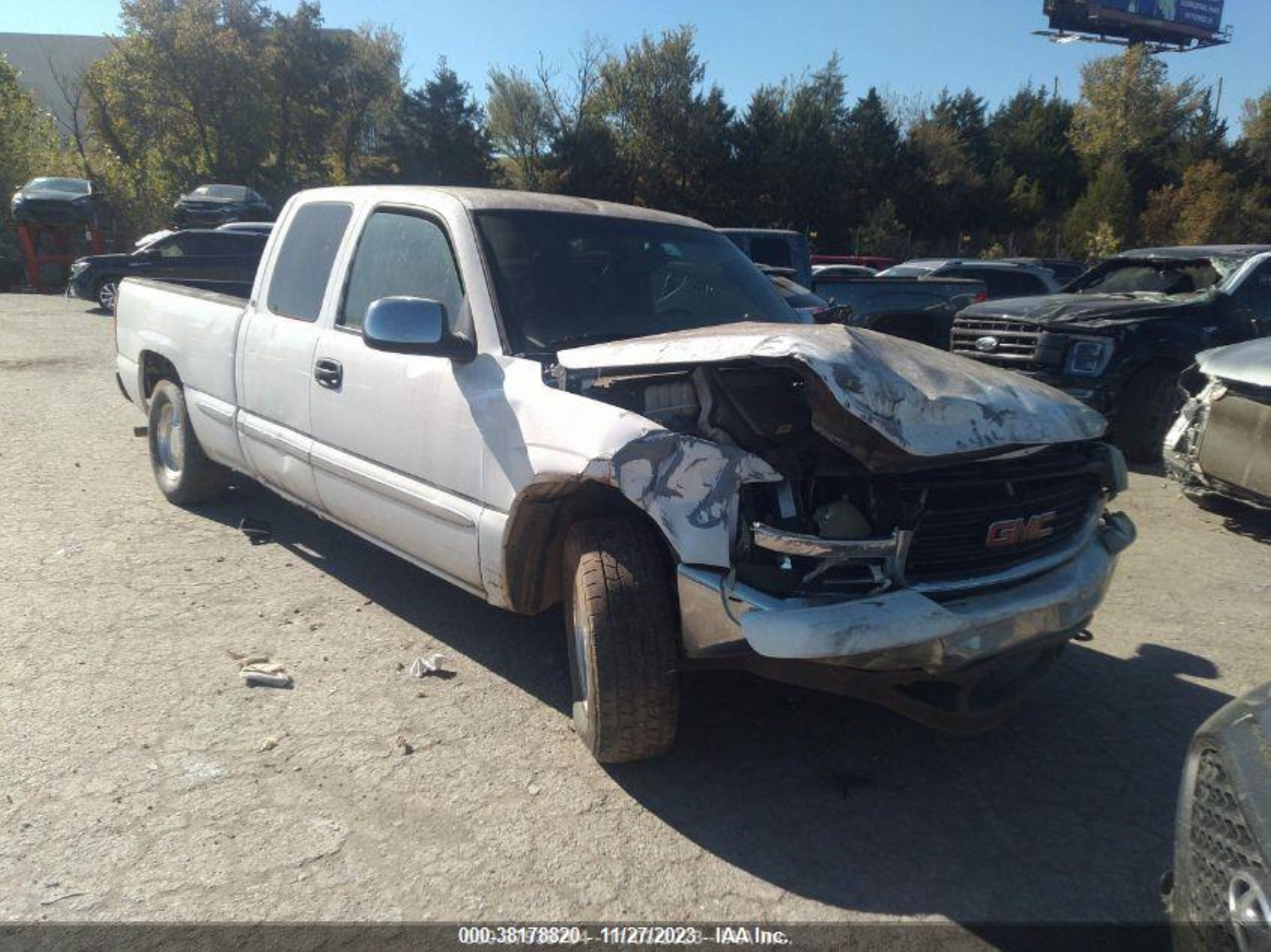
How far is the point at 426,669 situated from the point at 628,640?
4.32 ft

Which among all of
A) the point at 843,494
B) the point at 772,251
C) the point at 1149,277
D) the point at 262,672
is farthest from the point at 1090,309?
the point at 262,672

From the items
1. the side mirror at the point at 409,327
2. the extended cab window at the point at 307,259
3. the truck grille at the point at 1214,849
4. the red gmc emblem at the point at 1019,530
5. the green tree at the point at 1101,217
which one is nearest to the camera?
the truck grille at the point at 1214,849

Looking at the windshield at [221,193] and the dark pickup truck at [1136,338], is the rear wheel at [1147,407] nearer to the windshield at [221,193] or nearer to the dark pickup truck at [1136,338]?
the dark pickup truck at [1136,338]

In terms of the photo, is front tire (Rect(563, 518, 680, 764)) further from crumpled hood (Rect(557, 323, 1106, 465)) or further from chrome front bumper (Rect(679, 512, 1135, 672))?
crumpled hood (Rect(557, 323, 1106, 465))

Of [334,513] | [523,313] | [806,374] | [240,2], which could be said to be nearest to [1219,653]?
[806,374]

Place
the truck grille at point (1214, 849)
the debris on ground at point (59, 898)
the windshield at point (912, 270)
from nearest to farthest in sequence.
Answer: the truck grille at point (1214, 849)
the debris on ground at point (59, 898)
the windshield at point (912, 270)

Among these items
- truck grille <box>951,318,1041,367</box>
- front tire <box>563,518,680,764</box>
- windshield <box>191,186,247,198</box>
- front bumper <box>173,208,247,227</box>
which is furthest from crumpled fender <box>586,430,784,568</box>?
windshield <box>191,186,247,198</box>

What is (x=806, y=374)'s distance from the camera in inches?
109

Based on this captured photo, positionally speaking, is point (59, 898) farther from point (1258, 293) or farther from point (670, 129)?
point (670, 129)

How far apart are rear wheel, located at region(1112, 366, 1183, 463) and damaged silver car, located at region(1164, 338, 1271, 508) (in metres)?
1.48

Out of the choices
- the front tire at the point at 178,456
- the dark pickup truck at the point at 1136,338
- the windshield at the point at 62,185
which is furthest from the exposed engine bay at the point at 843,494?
the windshield at the point at 62,185

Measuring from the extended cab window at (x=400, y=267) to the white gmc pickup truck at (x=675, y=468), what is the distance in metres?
0.01

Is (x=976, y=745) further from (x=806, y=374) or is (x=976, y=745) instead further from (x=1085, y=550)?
(x=806, y=374)

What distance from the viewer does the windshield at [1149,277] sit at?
8.72m
